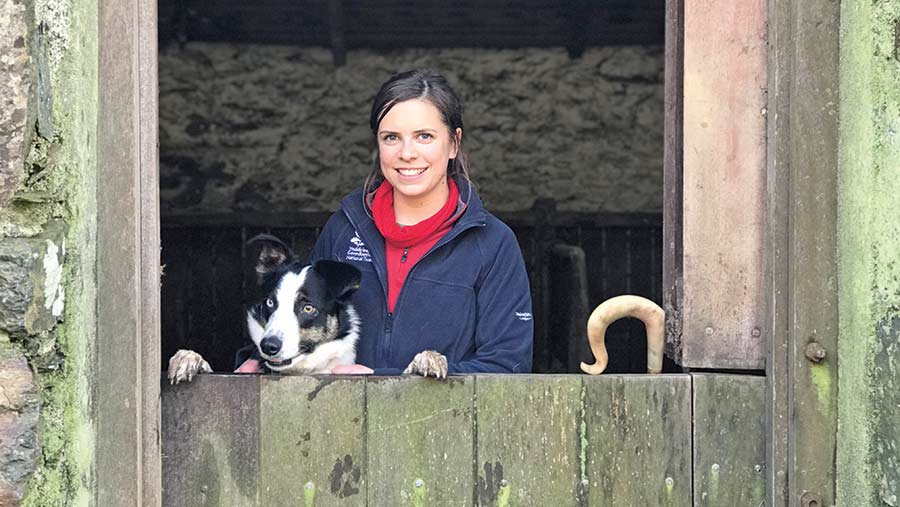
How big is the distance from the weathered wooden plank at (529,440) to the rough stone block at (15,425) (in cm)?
111

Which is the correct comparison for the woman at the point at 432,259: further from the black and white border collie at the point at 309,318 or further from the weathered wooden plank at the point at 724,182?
the weathered wooden plank at the point at 724,182

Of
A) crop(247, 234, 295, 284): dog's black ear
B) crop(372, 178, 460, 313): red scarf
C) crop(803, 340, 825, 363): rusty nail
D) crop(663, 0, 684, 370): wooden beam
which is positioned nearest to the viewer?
crop(803, 340, 825, 363): rusty nail

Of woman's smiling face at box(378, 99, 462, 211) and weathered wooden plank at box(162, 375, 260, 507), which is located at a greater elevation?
woman's smiling face at box(378, 99, 462, 211)

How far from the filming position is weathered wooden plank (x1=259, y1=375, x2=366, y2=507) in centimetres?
296

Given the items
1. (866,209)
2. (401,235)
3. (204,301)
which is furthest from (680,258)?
(204,301)

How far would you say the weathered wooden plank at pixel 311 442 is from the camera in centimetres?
296

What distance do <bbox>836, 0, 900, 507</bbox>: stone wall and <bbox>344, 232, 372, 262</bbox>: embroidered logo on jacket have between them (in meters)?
1.46

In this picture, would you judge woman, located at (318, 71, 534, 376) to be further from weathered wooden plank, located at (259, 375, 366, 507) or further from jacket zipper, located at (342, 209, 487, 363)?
weathered wooden plank, located at (259, 375, 366, 507)

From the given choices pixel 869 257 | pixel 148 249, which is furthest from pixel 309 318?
pixel 869 257

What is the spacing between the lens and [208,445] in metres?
2.95

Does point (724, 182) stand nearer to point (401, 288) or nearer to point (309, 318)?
point (401, 288)

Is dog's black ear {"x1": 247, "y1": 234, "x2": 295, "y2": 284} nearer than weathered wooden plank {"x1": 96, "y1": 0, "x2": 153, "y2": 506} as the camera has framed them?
No

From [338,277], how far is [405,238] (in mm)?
237

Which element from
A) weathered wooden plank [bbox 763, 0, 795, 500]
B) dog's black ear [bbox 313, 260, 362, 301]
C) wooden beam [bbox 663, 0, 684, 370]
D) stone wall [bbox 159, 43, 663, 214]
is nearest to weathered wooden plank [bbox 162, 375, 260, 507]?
dog's black ear [bbox 313, 260, 362, 301]
